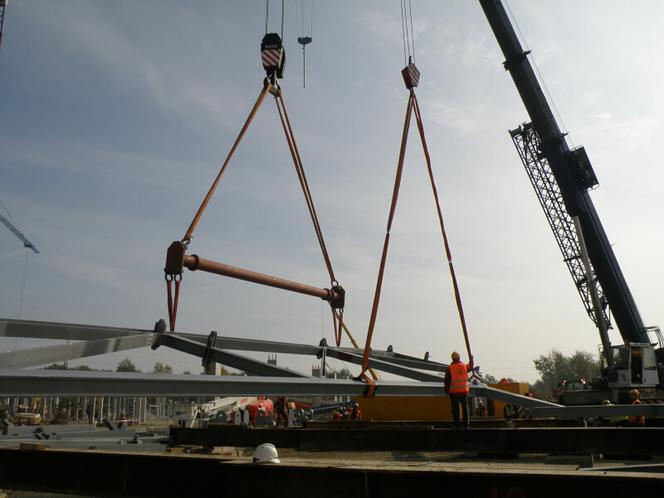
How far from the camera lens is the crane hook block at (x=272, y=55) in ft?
35.2

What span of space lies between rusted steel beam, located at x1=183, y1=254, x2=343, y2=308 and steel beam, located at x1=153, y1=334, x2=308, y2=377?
1.28 meters

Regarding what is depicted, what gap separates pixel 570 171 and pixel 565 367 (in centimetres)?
8877

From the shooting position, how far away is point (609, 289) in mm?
19734

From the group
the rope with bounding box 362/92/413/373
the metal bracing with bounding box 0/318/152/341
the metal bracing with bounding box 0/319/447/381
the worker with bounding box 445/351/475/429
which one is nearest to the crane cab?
the metal bracing with bounding box 0/319/447/381

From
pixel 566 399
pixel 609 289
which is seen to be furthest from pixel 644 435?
pixel 609 289

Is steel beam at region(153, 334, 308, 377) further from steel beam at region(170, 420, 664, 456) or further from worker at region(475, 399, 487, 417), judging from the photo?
worker at region(475, 399, 487, 417)

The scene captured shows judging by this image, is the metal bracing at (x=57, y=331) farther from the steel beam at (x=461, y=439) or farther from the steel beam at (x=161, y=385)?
the steel beam at (x=461, y=439)

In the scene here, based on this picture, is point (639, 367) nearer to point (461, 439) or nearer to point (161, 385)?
point (461, 439)

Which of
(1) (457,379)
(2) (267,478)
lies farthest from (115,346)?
(1) (457,379)

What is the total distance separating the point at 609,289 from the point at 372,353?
12.3m

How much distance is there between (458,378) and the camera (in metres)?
9.23

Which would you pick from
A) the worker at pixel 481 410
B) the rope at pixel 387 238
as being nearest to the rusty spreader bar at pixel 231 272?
the rope at pixel 387 238

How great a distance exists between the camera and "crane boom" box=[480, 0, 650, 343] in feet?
64.5

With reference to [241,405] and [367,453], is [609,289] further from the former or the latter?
[241,405]
